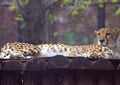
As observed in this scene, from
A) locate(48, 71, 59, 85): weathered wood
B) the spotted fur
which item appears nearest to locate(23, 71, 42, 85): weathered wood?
locate(48, 71, 59, 85): weathered wood

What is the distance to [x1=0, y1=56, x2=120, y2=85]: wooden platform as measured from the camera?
4.51 meters

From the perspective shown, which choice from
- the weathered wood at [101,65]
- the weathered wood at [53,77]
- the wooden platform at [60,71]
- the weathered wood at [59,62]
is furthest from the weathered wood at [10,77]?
the weathered wood at [101,65]

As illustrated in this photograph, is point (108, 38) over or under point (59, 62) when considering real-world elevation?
over

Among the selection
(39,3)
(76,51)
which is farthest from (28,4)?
(76,51)

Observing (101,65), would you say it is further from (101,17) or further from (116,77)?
(101,17)

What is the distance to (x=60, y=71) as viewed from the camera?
470cm

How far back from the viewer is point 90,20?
11227mm

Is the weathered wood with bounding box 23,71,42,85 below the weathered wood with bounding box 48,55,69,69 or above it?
below

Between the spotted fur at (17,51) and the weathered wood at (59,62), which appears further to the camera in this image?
the spotted fur at (17,51)

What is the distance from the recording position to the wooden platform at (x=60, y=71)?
451 cm

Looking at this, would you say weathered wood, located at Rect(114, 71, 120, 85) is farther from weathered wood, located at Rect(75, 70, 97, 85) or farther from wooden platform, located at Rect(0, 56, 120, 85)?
weathered wood, located at Rect(75, 70, 97, 85)

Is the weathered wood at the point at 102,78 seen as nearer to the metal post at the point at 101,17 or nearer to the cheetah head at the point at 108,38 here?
the cheetah head at the point at 108,38

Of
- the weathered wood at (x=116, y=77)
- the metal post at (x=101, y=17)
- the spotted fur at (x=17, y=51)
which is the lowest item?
the weathered wood at (x=116, y=77)

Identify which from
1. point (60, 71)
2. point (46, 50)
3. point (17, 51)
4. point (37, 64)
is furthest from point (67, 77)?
point (46, 50)
